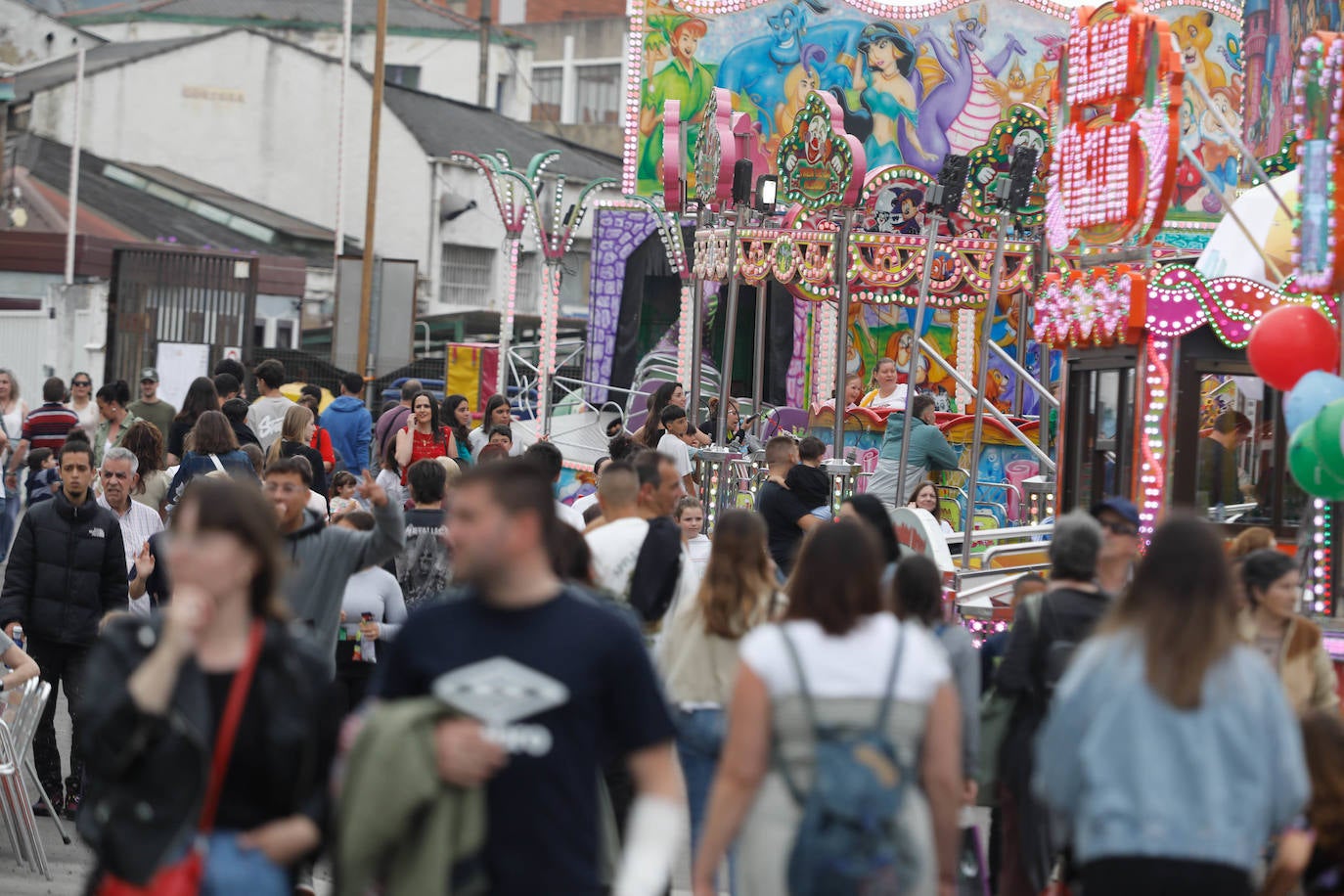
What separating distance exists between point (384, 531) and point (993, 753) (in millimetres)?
2077

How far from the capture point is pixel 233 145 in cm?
4375

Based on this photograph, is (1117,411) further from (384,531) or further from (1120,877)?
(1120,877)

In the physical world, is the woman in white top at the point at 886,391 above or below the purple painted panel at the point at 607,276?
below

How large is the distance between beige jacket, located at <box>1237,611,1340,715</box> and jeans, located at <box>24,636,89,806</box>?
5115mm

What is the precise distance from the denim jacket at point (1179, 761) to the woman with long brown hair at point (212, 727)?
1579 millimetres

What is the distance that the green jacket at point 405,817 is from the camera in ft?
11.9

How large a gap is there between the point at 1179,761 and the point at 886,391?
13785 mm

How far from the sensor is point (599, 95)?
5709cm

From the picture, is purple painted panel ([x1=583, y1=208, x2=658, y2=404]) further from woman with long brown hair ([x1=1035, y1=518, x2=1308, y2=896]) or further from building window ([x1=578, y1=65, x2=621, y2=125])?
building window ([x1=578, y1=65, x2=621, y2=125])

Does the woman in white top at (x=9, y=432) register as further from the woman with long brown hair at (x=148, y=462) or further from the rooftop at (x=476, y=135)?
the rooftop at (x=476, y=135)

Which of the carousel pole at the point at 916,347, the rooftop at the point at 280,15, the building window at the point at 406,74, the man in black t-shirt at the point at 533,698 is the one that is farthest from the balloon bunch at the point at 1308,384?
the building window at the point at 406,74

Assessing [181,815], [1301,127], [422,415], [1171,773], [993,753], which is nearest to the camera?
[181,815]

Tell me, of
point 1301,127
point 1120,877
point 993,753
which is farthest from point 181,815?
point 1301,127

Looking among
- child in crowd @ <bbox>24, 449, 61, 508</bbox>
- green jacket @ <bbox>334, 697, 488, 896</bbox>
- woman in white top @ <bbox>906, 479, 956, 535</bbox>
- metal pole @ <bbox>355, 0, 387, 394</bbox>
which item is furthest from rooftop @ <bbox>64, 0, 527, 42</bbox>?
green jacket @ <bbox>334, 697, 488, 896</bbox>
